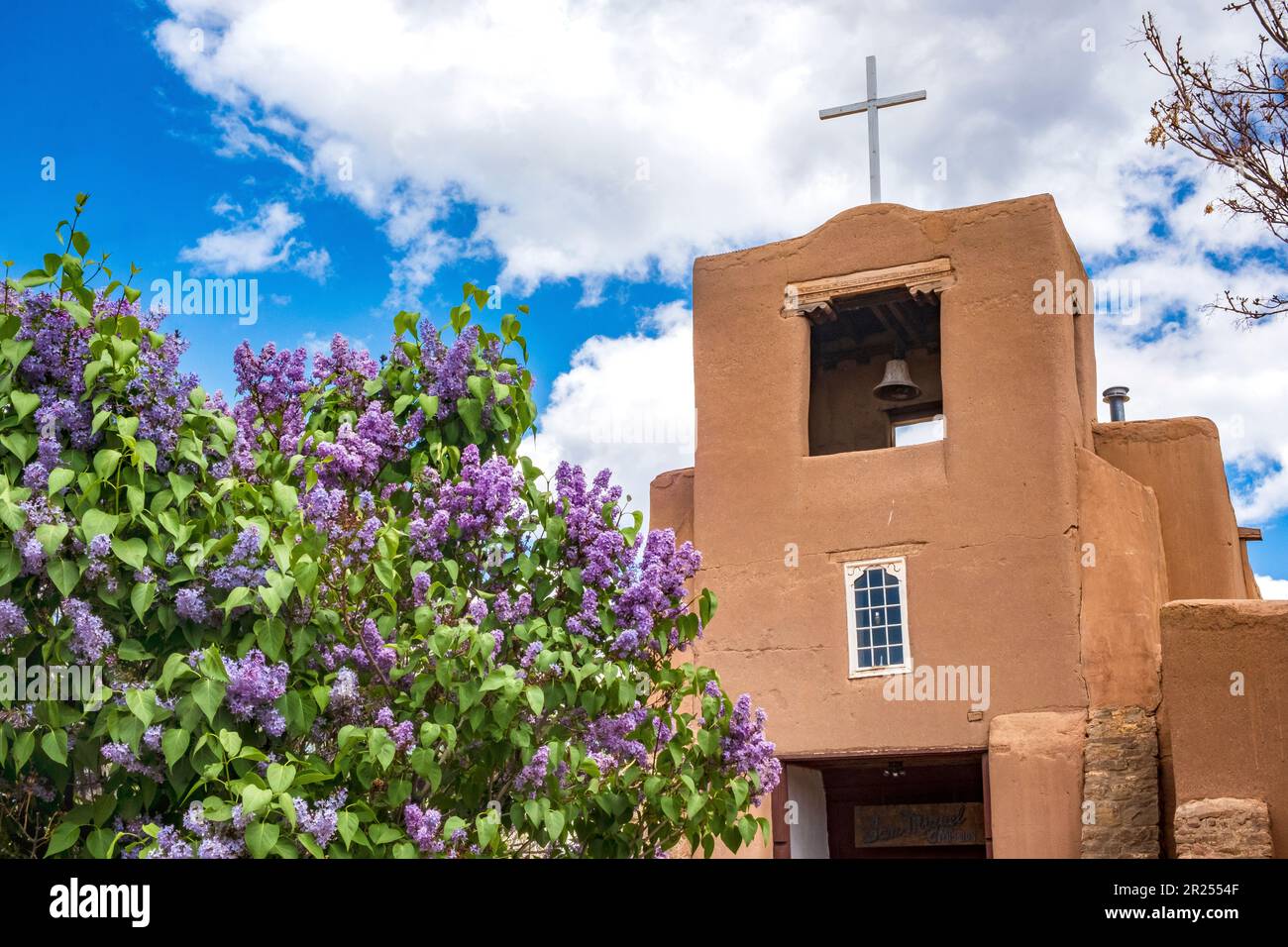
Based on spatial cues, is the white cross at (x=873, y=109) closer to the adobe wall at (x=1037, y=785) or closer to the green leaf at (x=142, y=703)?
the adobe wall at (x=1037, y=785)

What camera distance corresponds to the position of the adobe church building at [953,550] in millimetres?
12727

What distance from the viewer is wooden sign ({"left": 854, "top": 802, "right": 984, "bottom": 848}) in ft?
49.8

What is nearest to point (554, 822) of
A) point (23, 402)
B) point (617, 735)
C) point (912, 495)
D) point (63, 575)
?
point (617, 735)

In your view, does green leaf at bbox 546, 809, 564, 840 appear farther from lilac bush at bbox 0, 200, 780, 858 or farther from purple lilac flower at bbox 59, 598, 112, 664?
purple lilac flower at bbox 59, 598, 112, 664

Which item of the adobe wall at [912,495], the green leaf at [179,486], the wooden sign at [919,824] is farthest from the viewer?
the wooden sign at [919,824]

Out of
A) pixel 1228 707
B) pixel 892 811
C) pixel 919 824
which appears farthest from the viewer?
pixel 892 811

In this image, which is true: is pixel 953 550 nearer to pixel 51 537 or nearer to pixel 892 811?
pixel 892 811

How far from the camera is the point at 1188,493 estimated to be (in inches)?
571

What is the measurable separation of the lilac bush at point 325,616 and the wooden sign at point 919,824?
9.49m

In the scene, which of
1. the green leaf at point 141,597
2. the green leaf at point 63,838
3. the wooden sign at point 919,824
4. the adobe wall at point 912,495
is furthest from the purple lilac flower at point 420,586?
the wooden sign at point 919,824

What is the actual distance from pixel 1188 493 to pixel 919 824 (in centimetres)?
448
